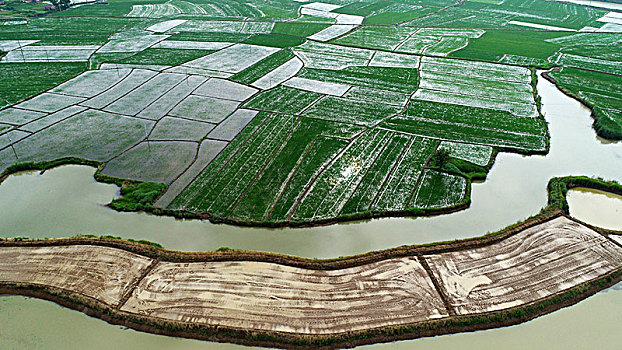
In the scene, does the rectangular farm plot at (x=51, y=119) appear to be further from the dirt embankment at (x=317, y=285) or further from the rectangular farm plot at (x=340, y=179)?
the rectangular farm plot at (x=340, y=179)

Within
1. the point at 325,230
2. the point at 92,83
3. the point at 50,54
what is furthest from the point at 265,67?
the point at 325,230

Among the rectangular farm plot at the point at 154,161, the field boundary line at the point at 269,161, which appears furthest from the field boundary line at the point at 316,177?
the rectangular farm plot at the point at 154,161

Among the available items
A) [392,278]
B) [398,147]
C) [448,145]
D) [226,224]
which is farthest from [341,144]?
[392,278]

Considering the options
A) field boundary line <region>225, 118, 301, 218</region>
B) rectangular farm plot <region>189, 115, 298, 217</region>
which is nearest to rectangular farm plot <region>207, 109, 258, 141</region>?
rectangular farm plot <region>189, 115, 298, 217</region>

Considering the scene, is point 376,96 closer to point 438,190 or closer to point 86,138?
point 438,190

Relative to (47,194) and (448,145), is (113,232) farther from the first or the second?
(448,145)
